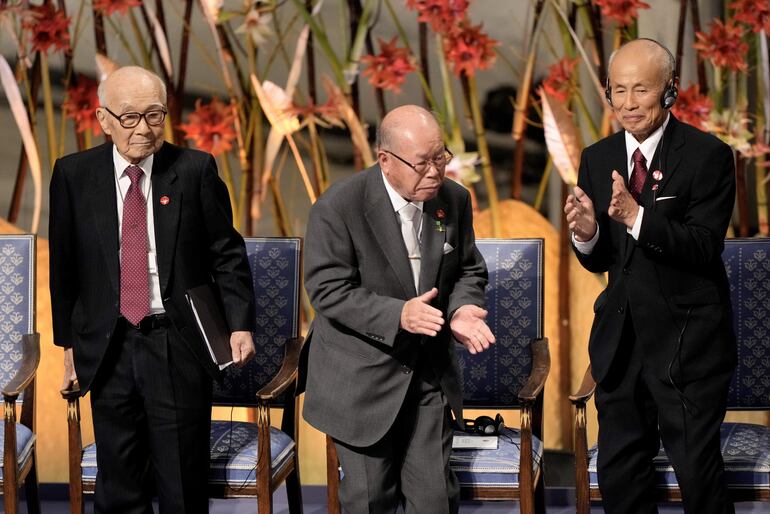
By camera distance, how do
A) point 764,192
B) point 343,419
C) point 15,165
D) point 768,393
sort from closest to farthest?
point 343,419 < point 768,393 < point 764,192 < point 15,165

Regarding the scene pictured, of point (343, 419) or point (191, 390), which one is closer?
point (343, 419)

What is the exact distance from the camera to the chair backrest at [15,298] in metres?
3.75

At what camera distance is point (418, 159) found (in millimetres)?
2678

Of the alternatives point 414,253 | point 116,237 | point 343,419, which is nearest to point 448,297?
point 414,253

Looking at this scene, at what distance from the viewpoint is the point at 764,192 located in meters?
4.18

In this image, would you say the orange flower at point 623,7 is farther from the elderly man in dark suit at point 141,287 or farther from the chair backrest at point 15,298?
the chair backrest at point 15,298

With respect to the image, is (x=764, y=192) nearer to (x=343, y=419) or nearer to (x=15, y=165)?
(x=343, y=419)

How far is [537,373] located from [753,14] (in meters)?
1.66

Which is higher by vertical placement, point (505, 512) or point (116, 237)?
point (116, 237)

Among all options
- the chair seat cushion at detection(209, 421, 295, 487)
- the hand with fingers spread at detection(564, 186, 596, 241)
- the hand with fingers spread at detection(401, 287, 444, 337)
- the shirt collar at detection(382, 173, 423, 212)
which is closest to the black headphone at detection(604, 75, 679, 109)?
the hand with fingers spread at detection(564, 186, 596, 241)

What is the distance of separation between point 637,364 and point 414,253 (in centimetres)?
69

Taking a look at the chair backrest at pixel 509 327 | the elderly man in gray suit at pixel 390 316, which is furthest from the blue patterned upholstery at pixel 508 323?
the elderly man in gray suit at pixel 390 316

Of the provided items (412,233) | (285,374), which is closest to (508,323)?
(285,374)

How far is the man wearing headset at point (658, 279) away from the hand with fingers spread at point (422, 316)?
1.53 ft
